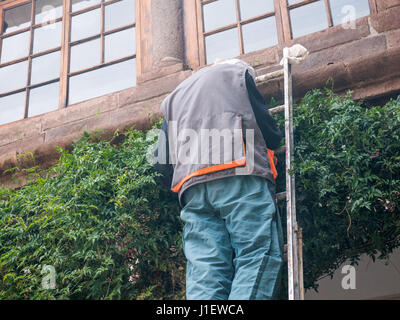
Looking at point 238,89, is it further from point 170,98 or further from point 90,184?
Answer: point 90,184

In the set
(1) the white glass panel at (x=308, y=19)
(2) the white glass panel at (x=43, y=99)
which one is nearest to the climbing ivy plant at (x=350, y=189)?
(1) the white glass panel at (x=308, y=19)

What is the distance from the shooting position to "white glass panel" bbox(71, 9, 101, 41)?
6.03 metres

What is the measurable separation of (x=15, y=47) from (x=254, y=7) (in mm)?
2931

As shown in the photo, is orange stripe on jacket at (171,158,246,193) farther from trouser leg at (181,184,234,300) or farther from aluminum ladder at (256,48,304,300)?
aluminum ladder at (256,48,304,300)

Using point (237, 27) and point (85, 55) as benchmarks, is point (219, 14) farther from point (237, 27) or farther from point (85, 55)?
point (85, 55)

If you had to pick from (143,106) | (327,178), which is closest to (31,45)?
(143,106)

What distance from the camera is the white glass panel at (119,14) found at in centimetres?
591

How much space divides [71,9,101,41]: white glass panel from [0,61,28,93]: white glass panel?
69 cm

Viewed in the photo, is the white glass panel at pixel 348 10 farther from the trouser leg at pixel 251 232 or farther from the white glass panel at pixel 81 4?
the white glass panel at pixel 81 4

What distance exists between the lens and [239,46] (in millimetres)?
5238

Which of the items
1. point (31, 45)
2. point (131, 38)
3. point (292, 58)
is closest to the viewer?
point (292, 58)

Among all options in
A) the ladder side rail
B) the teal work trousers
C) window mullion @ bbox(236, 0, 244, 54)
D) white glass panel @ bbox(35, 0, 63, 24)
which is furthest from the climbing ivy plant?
white glass panel @ bbox(35, 0, 63, 24)

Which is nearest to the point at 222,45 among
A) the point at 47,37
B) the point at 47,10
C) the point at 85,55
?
the point at 85,55

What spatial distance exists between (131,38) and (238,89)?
2807 mm
